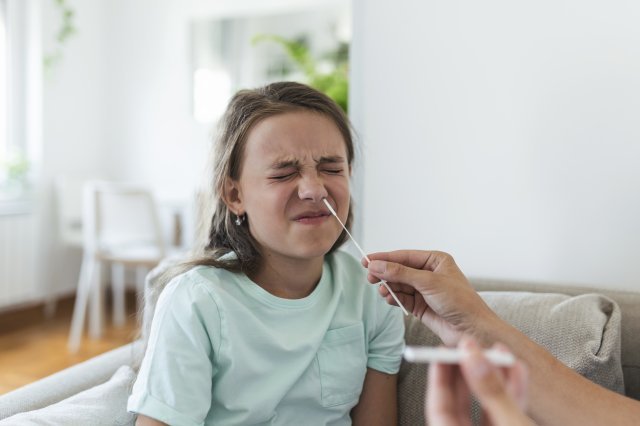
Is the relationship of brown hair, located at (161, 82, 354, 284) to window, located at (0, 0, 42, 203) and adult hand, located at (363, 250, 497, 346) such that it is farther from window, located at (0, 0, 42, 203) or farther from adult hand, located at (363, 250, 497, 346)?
window, located at (0, 0, 42, 203)

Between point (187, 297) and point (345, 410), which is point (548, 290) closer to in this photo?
point (345, 410)

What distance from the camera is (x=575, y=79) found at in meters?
1.29

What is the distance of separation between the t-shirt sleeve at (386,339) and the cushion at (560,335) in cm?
A: 6

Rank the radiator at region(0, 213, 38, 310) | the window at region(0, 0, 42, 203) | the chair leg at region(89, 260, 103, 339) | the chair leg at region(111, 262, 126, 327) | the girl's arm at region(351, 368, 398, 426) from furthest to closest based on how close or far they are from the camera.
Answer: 1. the chair leg at region(111, 262, 126, 327)
2. the window at region(0, 0, 42, 203)
3. the radiator at region(0, 213, 38, 310)
4. the chair leg at region(89, 260, 103, 339)
5. the girl's arm at region(351, 368, 398, 426)

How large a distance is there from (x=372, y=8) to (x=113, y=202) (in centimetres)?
216

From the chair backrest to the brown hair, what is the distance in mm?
2166

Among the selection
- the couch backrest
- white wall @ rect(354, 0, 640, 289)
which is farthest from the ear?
the couch backrest

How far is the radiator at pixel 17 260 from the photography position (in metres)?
3.45

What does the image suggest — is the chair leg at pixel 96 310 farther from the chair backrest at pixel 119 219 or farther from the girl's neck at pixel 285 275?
the girl's neck at pixel 285 275

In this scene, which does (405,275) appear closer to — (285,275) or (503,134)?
(285,275)

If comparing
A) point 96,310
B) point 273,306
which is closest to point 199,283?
point 273,306

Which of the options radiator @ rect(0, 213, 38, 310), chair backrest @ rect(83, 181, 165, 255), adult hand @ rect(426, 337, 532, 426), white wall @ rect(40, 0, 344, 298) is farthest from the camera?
white wall @ rect(40, 0, 344, 298)

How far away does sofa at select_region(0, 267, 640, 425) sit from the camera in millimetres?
957

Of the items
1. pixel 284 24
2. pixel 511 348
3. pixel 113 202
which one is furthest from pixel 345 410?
pixel 284 24
